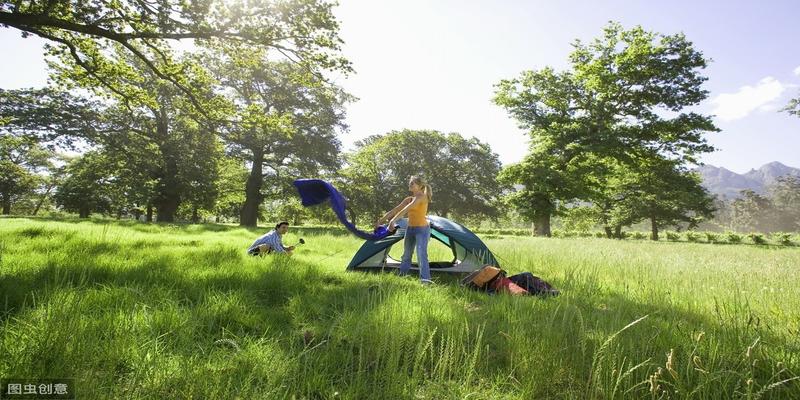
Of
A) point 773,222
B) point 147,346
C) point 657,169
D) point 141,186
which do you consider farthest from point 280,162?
point 773,222

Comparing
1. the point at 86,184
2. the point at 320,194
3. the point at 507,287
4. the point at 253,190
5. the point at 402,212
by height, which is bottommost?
the point at 507,287

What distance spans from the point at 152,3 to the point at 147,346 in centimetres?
1005

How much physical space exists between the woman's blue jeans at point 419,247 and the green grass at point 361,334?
814 mm

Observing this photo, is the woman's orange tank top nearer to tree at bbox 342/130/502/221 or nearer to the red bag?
the red bag

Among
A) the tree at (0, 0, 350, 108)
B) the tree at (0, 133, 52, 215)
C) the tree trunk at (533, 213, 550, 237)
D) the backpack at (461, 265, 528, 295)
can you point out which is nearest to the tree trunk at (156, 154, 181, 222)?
the tree at (0, 0, 350, 108)

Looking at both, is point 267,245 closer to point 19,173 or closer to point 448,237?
point 448,237

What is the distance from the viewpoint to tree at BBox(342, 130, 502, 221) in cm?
4331

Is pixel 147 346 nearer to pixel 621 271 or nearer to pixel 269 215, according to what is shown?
pixel 621 271

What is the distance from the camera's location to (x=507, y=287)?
17.7ft

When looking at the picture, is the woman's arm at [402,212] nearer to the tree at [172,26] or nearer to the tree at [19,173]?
the tree at [172,26]

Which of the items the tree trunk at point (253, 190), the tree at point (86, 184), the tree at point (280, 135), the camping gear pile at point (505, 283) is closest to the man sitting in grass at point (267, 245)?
the camping gear pile at point (505, 283)

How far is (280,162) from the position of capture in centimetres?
2575

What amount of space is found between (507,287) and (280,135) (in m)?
22.0

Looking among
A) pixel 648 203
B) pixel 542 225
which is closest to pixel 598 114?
pixel 542 225
